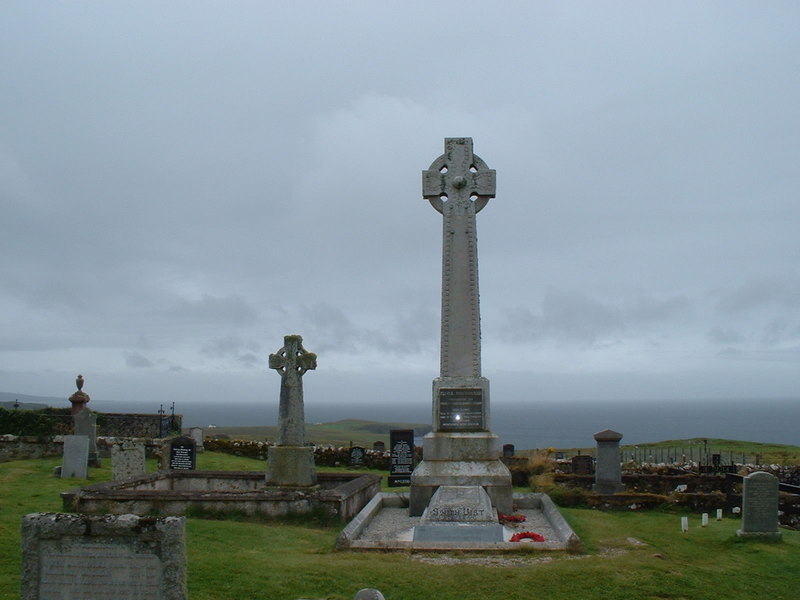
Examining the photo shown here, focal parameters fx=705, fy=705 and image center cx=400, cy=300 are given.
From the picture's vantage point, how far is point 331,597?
7418mm

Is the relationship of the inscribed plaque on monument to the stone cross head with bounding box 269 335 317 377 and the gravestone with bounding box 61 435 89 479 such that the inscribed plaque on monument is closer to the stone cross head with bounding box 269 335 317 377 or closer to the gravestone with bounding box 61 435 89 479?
the stone cross head with bounding box 269 335 317 377

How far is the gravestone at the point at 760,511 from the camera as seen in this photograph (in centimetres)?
1171

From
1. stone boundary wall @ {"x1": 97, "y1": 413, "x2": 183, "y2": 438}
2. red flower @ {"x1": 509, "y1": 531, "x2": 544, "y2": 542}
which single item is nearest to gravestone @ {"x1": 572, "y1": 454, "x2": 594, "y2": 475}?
red flower @ {"x1": 509, "y1": 531, "x2": 544, "y2": 542}

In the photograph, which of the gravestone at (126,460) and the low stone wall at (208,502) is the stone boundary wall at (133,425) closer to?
the gravestone at (126,460)

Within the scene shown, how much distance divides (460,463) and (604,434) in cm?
509

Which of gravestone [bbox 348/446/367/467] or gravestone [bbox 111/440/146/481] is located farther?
gravestone [bbox 348/446/367/467]

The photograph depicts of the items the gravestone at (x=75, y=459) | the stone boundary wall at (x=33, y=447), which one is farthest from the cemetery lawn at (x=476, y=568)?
the stone boundary wall at (x=33, y=447)

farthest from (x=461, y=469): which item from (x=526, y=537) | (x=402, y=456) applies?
(x=402, y=456)

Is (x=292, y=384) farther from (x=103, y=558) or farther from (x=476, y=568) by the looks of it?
(x=103, y=558)

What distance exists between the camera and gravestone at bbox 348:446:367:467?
939 inches

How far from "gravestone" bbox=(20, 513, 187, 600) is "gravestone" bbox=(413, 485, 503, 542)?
5.79m

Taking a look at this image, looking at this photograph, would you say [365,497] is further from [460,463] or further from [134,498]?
[134,498]

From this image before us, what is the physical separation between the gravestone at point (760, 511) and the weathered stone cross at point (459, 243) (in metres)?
5.26

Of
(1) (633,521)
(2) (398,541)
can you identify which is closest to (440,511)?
(2) (398,541)
